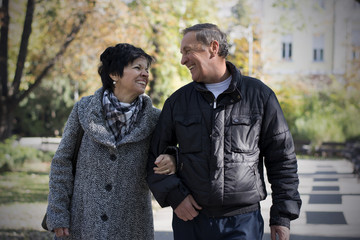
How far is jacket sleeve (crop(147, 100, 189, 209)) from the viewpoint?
99.2 inches

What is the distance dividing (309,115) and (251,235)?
55.7 ft

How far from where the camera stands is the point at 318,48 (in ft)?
57.6

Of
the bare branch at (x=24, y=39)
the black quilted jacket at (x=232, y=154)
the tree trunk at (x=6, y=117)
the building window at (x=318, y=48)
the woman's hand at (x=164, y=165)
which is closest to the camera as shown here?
the black quilted jacket at (x=232, y=154)

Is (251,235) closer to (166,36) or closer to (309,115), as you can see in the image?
(166,36)

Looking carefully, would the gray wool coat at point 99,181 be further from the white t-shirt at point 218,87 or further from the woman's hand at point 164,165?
the white t-shirt at point 218,87

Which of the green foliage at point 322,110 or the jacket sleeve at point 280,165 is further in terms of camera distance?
the green foliage at point 322,110

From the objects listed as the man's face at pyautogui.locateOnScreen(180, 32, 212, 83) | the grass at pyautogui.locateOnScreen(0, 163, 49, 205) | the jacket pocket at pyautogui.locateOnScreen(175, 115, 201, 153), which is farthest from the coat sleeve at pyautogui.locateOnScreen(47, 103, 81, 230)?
the grass at pyautogui.locateOnScreen(0, 163, 49, 205)

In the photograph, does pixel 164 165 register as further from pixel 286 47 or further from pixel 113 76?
pixel 286 47

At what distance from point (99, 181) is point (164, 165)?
510mm

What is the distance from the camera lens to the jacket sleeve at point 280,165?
8.16ft

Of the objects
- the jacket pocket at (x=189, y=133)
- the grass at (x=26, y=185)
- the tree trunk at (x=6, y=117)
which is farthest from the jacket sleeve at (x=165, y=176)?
the tree trunk at (x=6, y=117)

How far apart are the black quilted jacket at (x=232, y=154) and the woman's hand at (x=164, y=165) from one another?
3 cm

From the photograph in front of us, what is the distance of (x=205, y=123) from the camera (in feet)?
8.23

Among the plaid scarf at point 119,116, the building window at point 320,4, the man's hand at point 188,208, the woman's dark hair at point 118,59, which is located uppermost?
the building window at point 320,4
